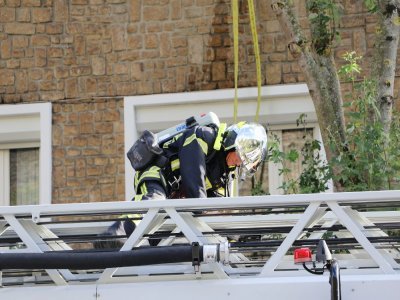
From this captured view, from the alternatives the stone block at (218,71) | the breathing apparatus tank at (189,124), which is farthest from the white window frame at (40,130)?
the breathing apparatus tank at (189,124)

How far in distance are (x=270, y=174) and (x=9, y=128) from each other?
9.60ft

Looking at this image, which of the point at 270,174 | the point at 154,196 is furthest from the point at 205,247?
the point at 270,174

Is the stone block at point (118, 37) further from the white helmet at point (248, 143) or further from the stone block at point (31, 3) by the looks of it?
the white helmet at point (248, 143)

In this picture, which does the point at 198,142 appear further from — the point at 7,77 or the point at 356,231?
the point at 7,77

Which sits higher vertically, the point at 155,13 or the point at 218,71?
the point at 155,13

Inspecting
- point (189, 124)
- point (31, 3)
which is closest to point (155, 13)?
point (31, 3)

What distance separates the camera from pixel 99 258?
15.5 feet

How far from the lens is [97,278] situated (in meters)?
4.96

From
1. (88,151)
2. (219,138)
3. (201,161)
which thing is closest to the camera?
(201,161)

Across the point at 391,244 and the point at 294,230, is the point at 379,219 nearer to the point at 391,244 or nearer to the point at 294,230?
the point at 391,244

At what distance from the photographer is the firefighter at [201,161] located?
6.30 m

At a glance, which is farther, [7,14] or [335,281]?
[7,14]

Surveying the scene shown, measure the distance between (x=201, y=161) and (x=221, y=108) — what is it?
4977 millimetres

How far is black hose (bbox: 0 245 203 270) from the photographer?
4691 millimetres
